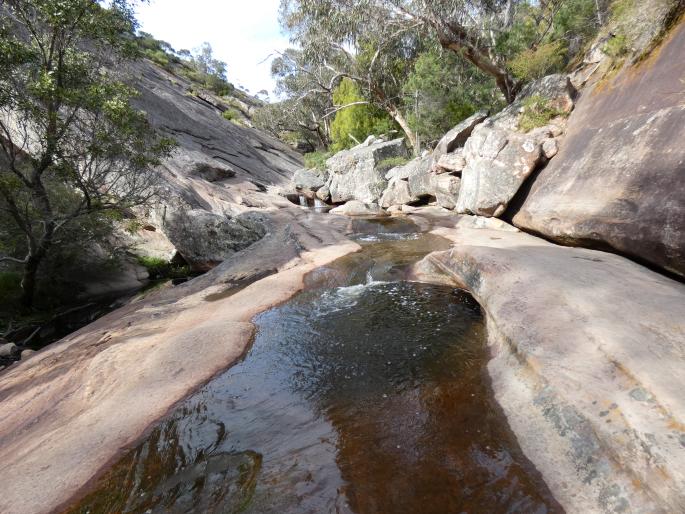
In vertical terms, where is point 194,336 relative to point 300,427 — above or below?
above

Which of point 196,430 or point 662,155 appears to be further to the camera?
point 662,155

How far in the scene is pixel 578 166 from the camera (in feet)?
25.7

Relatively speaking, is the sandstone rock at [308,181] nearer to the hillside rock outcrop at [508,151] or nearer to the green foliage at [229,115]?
the hillside rock outcrop at [508,151]

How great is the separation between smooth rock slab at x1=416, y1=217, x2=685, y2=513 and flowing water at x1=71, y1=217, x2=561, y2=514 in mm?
271

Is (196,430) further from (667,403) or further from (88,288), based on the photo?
(88,288)

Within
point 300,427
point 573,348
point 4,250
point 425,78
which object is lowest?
point 300,427

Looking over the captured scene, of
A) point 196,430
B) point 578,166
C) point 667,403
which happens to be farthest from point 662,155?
point 196,430

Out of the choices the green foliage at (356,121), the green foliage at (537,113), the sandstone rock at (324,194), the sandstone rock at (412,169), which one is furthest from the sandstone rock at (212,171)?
the green foliage at (537,113)

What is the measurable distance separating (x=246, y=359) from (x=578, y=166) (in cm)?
826

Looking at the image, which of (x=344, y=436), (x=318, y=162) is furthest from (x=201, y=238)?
(x=318, y=162)

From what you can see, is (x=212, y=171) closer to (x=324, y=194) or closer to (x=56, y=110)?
(x=324, y=194)

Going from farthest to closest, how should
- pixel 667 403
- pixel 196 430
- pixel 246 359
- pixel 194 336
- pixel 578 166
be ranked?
pixel 578 166 → pixel 194 336 → pixel 246 359 → pixel 196 430 → pixel 667 403

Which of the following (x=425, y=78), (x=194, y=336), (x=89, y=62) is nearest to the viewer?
(x=194, y=336)

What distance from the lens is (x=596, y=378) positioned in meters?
2.97
